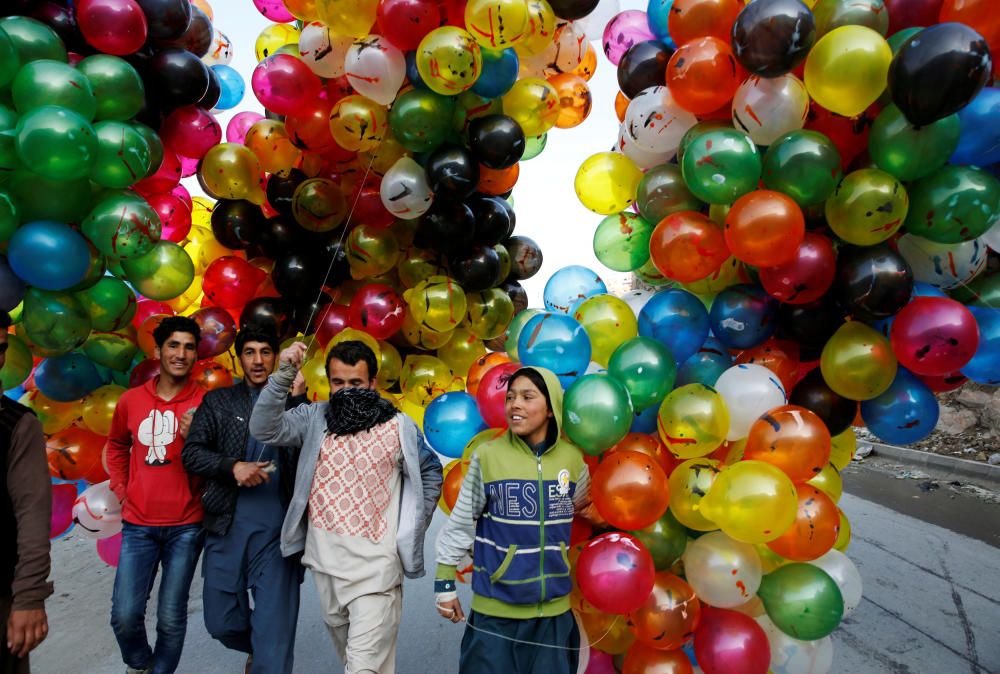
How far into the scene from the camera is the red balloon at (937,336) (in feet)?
6.47

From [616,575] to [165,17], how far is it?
2.93 meters

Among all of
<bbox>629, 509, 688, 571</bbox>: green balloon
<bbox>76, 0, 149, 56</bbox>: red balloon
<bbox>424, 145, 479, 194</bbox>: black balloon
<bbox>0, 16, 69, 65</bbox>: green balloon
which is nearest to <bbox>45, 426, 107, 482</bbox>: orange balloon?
<bbox>0, 16, 69, 65</bbox>: green balloon

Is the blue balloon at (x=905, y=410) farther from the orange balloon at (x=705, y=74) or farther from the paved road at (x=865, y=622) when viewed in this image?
the paved road at (x=865, y=622)

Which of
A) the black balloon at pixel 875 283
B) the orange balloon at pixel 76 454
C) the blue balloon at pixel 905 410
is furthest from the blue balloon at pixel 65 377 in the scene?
the blue balloon at pixel 905 410

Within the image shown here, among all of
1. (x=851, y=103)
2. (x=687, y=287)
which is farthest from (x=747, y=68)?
(x=687, y=287)

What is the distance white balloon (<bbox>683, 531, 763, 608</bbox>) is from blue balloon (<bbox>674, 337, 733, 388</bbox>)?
592 mm

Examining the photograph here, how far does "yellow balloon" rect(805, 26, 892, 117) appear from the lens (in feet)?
6.40

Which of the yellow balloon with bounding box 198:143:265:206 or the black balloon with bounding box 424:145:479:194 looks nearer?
the black balloon with bounding box 424:145:479:194

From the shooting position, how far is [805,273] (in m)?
2.11

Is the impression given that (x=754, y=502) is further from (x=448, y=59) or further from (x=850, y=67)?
(x=448, y=59)

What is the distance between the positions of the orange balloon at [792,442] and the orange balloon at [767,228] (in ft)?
1.73

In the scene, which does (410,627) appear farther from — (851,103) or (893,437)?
(851,103)

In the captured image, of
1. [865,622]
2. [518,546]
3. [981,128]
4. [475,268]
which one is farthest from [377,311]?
[865,622]

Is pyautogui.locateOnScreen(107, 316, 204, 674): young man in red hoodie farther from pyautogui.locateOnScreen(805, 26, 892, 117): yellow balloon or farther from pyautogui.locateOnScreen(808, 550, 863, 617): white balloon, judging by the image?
pyautogui.locateOnScreen(805, 26, 892, 117): yellow balloon
